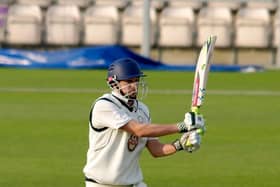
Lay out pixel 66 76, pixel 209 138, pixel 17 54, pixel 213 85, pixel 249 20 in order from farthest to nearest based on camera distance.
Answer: pixel 249 20 → pixel 17 54 → pixel 66 76 → pixel 213 85 → pixel 209 138

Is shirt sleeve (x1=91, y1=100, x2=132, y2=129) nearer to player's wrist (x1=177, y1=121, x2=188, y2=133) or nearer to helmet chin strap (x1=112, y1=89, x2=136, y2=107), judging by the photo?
helmet chin strap (x1=112, y1=89, x2=136, y2=107)

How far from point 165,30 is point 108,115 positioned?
859 inches

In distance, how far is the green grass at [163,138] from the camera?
11.6 meters

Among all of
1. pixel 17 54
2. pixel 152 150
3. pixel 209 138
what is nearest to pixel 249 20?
pixel 17 54

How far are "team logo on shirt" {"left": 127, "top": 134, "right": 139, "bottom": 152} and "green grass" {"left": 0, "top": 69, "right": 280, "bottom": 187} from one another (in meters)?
3.52

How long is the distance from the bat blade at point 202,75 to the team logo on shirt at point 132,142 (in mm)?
482

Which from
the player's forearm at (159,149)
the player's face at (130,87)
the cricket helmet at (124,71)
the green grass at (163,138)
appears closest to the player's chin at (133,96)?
the player's face at (130,87)

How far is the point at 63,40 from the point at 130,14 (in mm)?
1980

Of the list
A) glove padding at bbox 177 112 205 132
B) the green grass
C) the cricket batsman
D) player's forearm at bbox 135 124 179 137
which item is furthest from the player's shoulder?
the green grass

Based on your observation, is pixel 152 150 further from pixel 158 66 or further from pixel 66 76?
pixel 158 66

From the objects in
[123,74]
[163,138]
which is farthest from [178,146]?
[163,138]

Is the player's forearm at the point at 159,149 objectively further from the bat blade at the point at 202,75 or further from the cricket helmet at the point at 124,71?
the cricket helmet at the point at 124,71

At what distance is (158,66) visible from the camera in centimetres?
2658

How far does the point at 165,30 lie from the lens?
29203 millimetres
